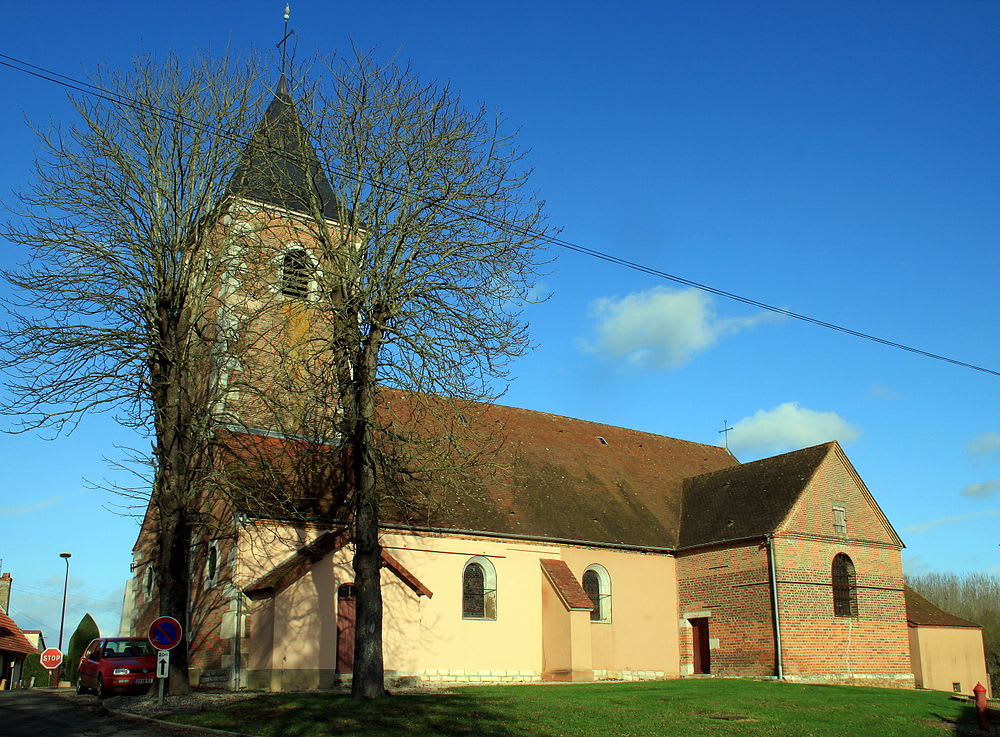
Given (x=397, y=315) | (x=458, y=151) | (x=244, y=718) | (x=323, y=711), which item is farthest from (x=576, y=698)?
(x=458, y=151)

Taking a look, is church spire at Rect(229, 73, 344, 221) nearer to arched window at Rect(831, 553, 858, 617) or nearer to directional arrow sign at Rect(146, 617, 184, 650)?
directional arrow sign at Rect(146, 617, 184, 650)

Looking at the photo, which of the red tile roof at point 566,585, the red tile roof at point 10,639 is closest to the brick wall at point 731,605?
the red tile roof at point 566,585

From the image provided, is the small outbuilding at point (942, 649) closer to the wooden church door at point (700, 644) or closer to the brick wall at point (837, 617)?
the brick wall at point (837, 617)

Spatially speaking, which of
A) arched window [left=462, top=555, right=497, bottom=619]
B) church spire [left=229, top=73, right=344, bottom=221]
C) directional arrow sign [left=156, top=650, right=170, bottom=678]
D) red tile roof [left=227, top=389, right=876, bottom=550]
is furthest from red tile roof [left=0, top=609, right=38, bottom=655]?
church spire [left=229, top=73, right=344, bottom=221]

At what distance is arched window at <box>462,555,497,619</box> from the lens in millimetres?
25281

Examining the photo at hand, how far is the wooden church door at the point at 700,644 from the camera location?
28.9 meters

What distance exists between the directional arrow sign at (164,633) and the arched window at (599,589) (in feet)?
47.3

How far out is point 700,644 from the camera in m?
29.0

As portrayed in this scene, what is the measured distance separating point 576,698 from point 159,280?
12.7 metres

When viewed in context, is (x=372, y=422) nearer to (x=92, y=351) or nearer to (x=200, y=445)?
(x=200, y=445)

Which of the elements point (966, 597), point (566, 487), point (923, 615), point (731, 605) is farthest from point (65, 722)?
point (966, 597)

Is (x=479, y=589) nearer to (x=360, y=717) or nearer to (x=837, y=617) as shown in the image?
(x=837, y=617)

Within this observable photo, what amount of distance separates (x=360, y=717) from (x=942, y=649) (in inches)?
972

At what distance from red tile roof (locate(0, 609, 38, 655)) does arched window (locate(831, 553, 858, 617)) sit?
2928cm
